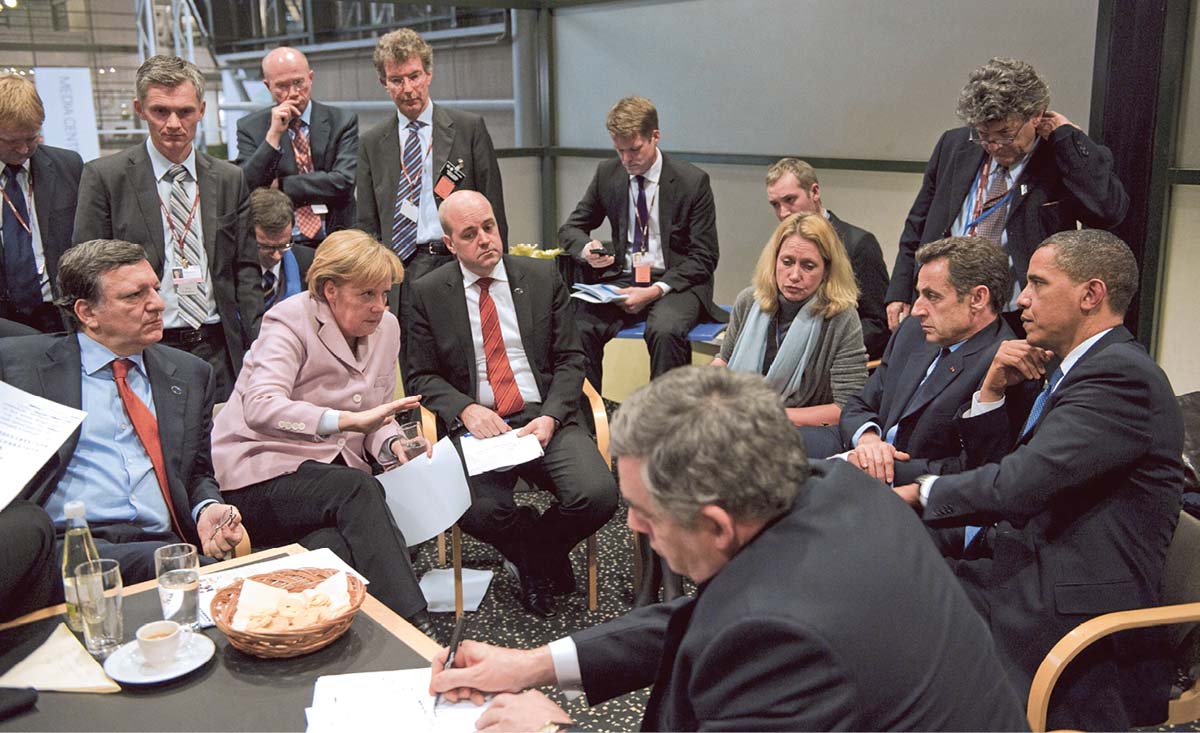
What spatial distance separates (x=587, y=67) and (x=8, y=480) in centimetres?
533

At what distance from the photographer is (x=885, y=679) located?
49.9 inches

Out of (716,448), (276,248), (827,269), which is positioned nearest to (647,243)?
(827,269)

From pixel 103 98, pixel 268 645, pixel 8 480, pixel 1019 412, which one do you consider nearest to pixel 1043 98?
pixel 1019 412

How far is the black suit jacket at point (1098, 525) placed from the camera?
228 centimetres

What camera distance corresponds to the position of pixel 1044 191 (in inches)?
139

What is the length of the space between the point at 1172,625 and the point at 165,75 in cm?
349

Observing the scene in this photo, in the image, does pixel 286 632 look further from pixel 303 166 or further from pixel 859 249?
pixel 303 166

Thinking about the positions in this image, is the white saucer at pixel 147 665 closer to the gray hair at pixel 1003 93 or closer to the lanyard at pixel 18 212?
the lanyard at pixel 18 212

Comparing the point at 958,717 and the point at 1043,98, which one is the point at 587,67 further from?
the point at 958,717

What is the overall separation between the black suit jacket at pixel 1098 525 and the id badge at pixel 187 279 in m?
2.86

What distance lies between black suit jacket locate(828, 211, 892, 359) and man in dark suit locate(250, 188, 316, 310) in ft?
7.23

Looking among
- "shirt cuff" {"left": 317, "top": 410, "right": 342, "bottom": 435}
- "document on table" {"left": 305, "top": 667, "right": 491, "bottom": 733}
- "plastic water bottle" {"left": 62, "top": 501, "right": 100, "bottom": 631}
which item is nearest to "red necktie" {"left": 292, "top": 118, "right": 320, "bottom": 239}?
"shirt cuff" {"left": 317, "top": 410, "right": 342, "bottom": 435}

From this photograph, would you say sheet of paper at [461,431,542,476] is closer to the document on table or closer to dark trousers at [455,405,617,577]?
dark trousers at [455,405,617,577]

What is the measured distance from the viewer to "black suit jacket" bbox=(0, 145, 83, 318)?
12.6 ft
